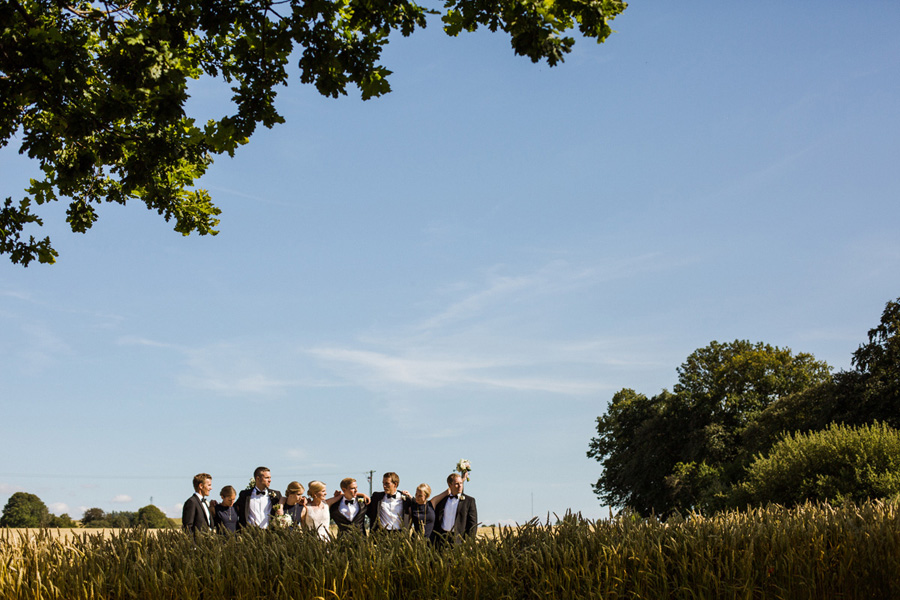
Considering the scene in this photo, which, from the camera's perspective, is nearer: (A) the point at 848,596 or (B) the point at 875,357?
(A) the point at 848,596

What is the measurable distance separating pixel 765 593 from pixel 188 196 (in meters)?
12.7

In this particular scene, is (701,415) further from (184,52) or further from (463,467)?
(184,52)

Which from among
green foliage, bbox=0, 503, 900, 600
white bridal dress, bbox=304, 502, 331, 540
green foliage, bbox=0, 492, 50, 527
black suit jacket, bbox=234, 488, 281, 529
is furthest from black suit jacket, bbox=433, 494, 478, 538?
green foliage, bbox=0, 492, 50, 527

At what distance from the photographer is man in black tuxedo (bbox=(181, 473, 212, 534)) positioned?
1105cm

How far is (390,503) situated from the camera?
11.3 metres

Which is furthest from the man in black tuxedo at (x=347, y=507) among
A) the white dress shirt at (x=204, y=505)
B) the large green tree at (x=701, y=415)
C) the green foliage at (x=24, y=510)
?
the green foliage at (x=24, y=510)

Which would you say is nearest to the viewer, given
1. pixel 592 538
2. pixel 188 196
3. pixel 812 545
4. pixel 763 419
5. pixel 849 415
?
pixel 592 538

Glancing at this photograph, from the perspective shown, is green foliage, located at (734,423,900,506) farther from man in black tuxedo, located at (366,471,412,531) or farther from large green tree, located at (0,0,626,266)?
Result: large green tree, located at (0,0,626,266)

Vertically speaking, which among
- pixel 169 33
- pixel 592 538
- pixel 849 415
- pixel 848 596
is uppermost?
pixel 169 33

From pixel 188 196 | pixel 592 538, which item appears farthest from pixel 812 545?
pixel 188 196

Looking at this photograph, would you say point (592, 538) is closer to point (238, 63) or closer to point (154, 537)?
point (154, 537)

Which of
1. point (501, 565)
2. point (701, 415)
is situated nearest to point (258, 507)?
point (501, 565)

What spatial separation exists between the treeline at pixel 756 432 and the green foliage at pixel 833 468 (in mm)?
32

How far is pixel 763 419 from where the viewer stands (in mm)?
41219
